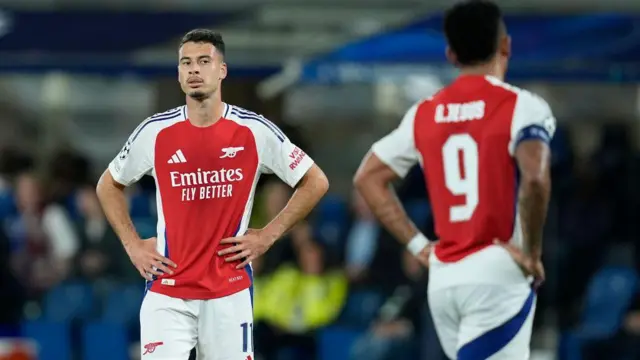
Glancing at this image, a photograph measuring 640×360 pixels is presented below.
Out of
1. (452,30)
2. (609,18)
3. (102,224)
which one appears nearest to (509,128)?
(452,30)

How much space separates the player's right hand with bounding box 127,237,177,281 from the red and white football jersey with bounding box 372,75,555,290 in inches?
45.1

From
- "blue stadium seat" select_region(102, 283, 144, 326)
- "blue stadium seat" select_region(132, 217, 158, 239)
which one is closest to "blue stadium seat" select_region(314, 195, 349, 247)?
"blue stadium seat" select_region(132, 217, 158, 239)

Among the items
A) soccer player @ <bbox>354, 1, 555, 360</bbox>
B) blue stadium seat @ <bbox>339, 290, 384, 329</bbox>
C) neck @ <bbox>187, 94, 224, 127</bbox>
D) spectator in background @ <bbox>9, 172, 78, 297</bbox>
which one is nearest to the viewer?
soccer player @ <bbox>354, 1, 555, 360</bbox>

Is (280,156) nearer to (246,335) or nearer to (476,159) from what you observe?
(246,335)

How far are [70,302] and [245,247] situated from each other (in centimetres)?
653

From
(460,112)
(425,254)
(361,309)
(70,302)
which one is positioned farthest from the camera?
(70,302)

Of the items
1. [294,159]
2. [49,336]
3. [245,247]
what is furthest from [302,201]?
[49,336]

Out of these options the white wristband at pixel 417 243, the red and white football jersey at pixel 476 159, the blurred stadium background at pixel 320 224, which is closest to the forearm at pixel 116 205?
the white wristband at pixel 417 243

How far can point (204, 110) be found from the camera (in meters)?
6.84

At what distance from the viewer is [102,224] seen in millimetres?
13141

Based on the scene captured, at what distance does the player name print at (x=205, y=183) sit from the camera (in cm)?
675

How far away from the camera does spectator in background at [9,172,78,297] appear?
43.4 feet

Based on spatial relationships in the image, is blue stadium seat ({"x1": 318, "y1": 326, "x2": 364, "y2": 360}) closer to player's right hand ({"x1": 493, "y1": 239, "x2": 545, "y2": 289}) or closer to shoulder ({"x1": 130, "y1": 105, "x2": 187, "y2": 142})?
shoulder ({"x1": 130, "y1": 105, "x2": 187, "y2": 142})

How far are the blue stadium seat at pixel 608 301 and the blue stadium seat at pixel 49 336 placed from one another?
4.05 metres
